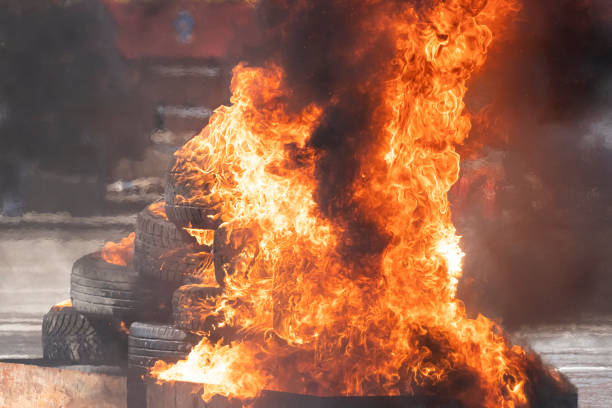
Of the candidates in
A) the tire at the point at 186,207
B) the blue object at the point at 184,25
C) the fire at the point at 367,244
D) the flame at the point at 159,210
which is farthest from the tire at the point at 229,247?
the blue object at the point at 184,25

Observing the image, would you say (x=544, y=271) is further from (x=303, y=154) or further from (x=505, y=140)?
(x=303, y=154)

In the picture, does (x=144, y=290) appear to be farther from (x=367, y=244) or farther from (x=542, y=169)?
(x=542, y=169)

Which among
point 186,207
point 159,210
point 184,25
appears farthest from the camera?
point 184,25

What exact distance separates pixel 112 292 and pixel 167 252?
62 centimetres

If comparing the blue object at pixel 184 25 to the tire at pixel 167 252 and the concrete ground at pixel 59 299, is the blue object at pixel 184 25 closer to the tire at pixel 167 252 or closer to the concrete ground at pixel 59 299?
the concrete ground at pixel 59 299

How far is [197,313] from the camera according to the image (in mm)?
5398

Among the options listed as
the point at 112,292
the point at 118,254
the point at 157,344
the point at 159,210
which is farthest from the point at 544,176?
the point at 157,344

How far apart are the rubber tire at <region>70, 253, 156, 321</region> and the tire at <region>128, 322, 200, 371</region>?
692mm

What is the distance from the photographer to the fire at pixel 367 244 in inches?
184

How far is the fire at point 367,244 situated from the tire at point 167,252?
0.89 metres

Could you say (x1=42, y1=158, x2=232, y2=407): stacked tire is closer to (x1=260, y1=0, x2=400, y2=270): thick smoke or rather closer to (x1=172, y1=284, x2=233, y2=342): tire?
(x1=172, y1=284, x2=233, y2=342): tire

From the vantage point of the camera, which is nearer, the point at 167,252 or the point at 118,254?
the point at 167,252

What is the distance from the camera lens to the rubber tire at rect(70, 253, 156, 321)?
6.30 meters

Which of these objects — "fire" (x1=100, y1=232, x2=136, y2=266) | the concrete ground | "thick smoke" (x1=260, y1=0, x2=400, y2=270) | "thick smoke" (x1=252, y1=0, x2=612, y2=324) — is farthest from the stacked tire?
"thick smoke" (x1=252, y1=0, x2=612, y2=324)
